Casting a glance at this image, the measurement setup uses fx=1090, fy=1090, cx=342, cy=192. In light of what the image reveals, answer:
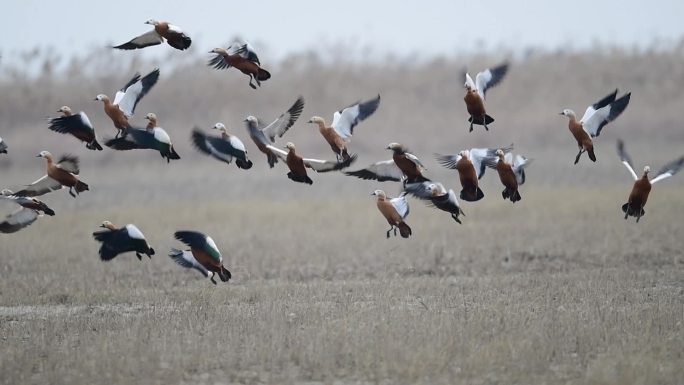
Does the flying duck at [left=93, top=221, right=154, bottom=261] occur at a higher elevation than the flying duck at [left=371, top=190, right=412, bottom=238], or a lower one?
lower

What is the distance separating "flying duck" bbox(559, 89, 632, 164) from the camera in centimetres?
1244

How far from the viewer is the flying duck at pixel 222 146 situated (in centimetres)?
1224

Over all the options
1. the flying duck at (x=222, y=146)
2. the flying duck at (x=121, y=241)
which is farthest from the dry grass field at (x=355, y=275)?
the flying duck at (x=222, y=146)

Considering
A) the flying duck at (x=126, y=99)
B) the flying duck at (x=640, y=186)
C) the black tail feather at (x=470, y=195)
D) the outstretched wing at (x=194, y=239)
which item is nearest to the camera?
the outstretched wing at (x=194, y=239)

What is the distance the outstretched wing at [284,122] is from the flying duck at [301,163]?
0.72m

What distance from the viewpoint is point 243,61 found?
12562 millimetres

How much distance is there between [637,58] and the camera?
4653 cm

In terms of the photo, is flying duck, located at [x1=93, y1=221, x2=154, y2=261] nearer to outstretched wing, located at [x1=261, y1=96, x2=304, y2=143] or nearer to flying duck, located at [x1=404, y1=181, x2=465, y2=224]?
Answer: outstretched wing, located at [x1=261, y1=96, x2=304, y2=143]

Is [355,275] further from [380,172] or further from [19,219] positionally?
[19,219]

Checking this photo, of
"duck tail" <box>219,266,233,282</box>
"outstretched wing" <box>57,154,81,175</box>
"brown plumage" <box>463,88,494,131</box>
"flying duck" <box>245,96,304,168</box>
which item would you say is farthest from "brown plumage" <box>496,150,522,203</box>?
"outstretched wing" <box>57,154,81,175</box>

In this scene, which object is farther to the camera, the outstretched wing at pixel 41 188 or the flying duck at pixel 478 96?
the outstretched wing at pixel 41 188

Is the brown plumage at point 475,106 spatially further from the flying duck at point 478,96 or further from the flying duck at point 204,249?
the flying duck at point 204,249

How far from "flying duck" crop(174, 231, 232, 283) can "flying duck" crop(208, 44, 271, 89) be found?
1897 mm

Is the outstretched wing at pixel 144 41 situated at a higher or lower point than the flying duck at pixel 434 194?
higher
